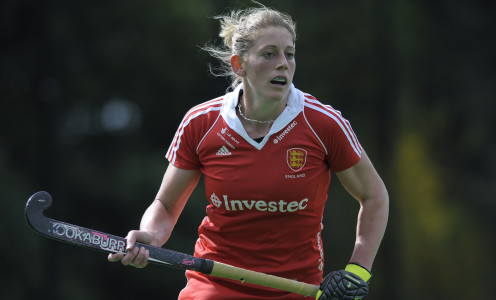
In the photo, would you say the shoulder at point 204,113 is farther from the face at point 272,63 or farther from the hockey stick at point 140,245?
the hockey stick at point 140,245

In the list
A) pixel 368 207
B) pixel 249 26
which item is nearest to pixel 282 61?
pixel 249 26

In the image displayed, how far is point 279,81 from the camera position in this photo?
183 inches

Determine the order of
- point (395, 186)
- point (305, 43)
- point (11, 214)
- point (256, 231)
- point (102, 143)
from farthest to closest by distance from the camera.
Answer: point (305, 43)
point (102, 143)
point (395, 186)
point (11, 214)
point (256, 231)

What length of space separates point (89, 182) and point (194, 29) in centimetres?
360

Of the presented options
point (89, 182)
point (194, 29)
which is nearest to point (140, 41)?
point (194, 29)

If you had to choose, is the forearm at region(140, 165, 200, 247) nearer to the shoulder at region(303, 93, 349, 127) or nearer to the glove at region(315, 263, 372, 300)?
the shoulder at region(303, 93, 349, 127)

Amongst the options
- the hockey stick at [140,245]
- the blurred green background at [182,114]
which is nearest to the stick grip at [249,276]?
the hockey stick at [140,245]

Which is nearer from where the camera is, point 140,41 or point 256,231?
point 256,231

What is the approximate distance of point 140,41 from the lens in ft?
58.4

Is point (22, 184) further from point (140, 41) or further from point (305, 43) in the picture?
point (305, 43)

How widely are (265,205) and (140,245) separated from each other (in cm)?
65

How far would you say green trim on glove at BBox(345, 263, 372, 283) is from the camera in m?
4.63

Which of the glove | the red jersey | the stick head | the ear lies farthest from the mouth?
the stick head

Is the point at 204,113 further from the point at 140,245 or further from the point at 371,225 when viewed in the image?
the point at 371,225
